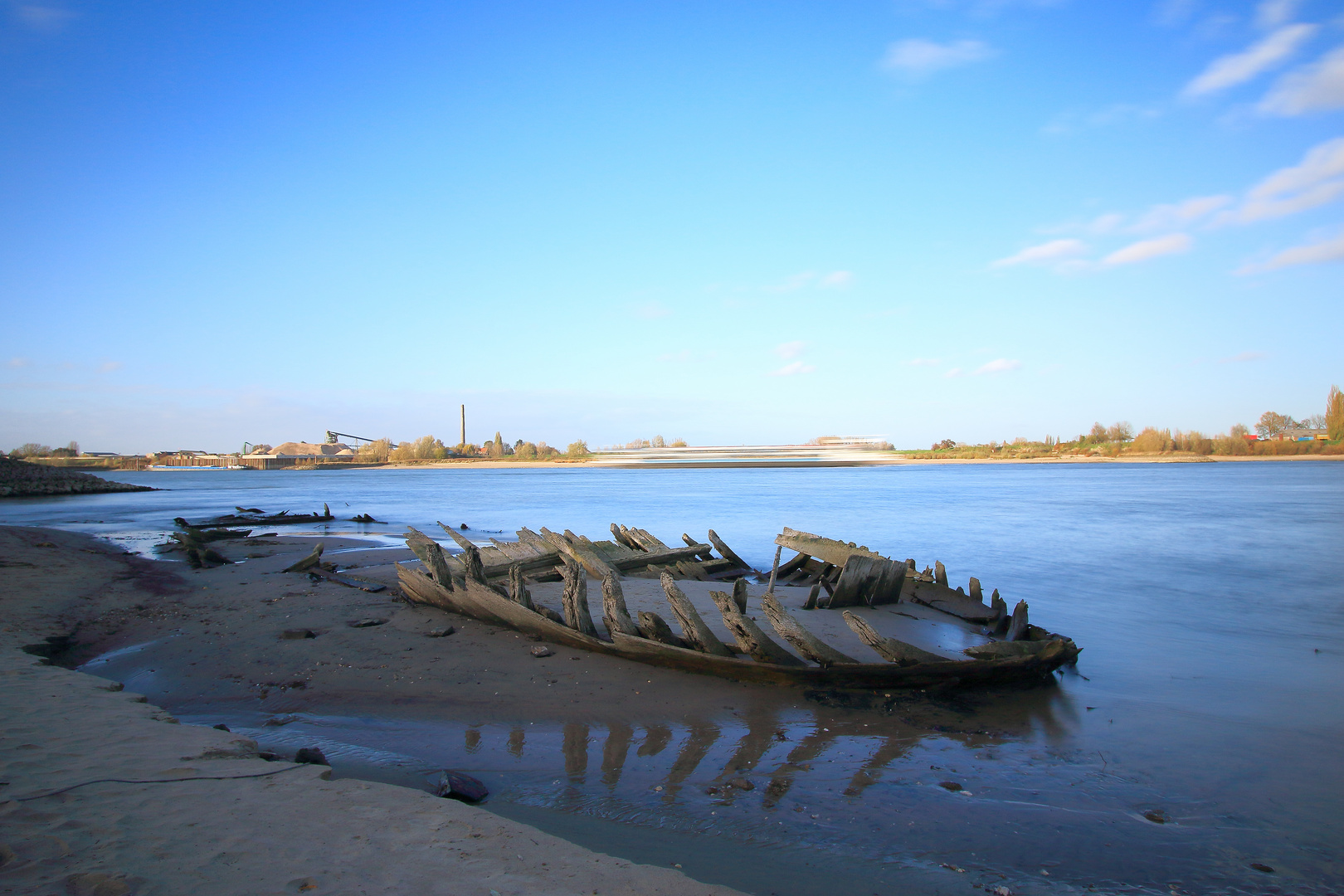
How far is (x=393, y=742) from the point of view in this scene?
442 centimetres

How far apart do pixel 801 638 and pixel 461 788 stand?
2.78 metres

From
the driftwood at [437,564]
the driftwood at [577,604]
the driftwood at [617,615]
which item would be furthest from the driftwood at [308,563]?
the driftwood at [617,615]

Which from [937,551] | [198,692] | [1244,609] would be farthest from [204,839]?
[937,551]

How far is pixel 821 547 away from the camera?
9250 millimetres

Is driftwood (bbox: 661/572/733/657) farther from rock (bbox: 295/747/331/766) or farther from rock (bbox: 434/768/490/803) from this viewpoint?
rock (bbox: 295/747/331/766)

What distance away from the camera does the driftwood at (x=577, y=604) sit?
20.0 ft

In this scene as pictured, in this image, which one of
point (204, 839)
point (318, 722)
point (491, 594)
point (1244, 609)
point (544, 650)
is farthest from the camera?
point (1244, 609)

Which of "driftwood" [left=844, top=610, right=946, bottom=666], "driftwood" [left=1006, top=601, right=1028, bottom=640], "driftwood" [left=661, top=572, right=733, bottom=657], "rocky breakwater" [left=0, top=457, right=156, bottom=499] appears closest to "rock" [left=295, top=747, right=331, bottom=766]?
"driftwood" [left=661, top=572, right=733, bottom=657]

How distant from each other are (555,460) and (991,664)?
11447 centimetres

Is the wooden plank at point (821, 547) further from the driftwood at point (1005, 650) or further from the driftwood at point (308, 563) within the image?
the driftwood at point (308, 563)

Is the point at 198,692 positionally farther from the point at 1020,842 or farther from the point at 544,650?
the point at 1020,842

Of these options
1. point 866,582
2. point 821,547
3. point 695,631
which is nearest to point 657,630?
point 695,631

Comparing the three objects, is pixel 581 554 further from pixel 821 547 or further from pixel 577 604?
pixel 821 547

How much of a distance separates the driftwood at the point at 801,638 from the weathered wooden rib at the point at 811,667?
0.27ft
